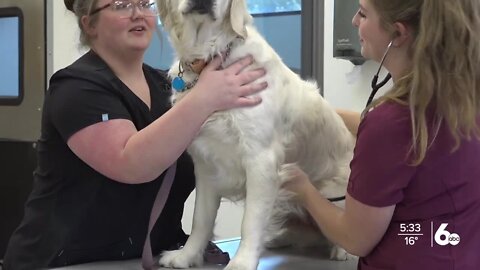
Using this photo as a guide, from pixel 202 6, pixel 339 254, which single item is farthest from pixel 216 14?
pixel 339 254

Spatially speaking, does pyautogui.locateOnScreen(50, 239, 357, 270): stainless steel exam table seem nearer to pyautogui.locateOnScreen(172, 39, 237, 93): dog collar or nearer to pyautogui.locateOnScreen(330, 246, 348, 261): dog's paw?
pyautogui.locateOnScreen(330, 246, 348, 261): dog's paw

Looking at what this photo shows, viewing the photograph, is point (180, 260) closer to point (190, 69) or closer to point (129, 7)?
A: point (190, 69)

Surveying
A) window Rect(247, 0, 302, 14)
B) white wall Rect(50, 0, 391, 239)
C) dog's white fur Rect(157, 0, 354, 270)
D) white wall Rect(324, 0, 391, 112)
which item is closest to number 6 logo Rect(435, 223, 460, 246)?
dog's white fur Rect(157, 0, 354, 270)

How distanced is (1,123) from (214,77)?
202cm

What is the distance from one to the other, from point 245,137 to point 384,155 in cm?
34

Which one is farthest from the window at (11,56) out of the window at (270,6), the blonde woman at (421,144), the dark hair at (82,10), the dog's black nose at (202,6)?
the blonde woman at (421,144)

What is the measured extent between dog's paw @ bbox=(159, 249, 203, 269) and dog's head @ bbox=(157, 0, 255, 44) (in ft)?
1.46

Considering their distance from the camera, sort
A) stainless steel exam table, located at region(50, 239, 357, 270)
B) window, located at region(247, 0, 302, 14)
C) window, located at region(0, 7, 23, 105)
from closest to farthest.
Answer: stainless steel exam table, located at region(50, 239, 357, 270)
window, located at region(247, 0, 302, 14)
window, located at region(0, 7, 23, 105)

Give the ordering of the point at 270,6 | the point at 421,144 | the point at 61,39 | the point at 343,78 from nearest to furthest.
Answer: the point at 421,144, the point at 343,78, the point at 270,6, the point at 61,39

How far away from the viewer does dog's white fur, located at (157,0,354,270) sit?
1.23 meters

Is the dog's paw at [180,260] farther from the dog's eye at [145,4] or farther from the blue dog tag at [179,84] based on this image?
the dog's eye at [145,4]

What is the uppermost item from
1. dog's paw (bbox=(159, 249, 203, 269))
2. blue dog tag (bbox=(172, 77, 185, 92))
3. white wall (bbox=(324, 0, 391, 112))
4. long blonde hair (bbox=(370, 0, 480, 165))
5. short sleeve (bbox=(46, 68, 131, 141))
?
long blonde hair (bbox=(370, 0, 480, 165))

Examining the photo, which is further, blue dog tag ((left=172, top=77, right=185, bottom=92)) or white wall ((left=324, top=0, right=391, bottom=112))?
white wall ((left=324, top=0, right=391, bottom=112))

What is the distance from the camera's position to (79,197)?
1353mm
